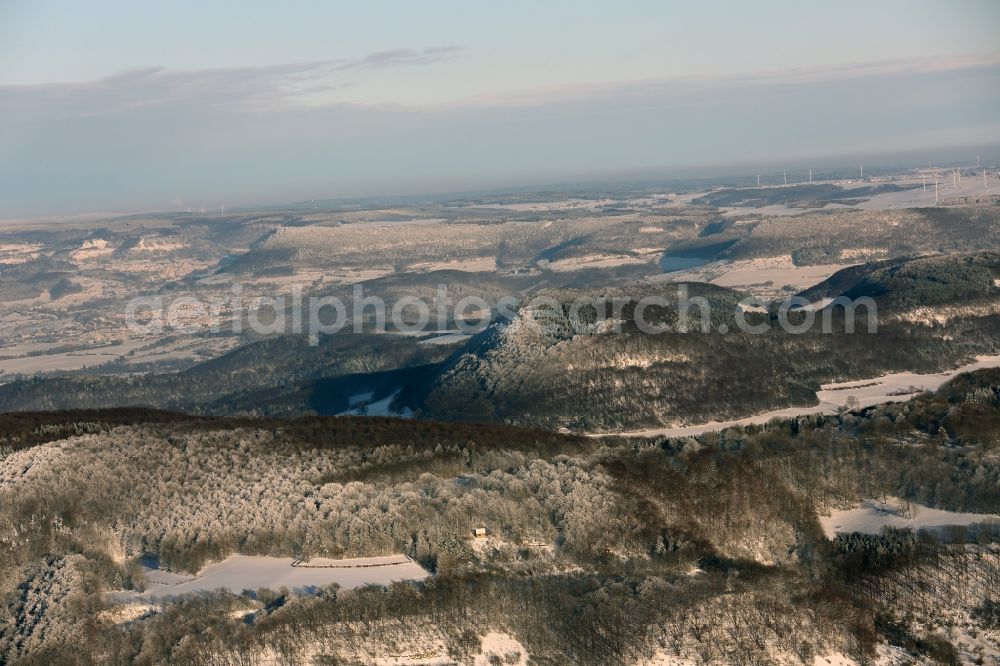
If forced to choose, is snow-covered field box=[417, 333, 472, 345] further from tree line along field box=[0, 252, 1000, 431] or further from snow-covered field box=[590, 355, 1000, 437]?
snow-covered field box=[590, 355, 1000, 437]

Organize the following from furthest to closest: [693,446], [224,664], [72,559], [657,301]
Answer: [657,301], [693,446], [72,559], [224,664]

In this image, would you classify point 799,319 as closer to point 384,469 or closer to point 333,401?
point 333,401

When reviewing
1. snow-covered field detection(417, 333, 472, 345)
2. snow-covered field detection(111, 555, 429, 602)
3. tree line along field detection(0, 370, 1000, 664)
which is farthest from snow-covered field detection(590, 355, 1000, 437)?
snow-covered field detection(417, 333, 472, 345)

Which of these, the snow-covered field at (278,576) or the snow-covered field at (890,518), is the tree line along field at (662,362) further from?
the snow-covered field at (278,576)

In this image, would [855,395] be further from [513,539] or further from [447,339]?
[447,339]

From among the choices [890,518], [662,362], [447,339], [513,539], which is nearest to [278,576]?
[513,539]

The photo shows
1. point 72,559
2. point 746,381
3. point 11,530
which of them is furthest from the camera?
point 746,381

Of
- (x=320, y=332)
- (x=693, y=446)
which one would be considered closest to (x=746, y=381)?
(x=693, y=446)
